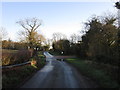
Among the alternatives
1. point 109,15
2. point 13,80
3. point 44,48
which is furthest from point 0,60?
point 44,48

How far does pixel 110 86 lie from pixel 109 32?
673 inches

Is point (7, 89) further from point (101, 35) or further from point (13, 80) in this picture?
point (101, 35)

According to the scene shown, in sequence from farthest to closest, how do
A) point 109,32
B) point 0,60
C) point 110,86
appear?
point 109,32 → point 0,60 → point 110,86

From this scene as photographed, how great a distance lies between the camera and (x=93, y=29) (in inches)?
1039

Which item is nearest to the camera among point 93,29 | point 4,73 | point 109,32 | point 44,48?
point 4,73

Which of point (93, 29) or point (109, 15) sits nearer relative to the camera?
point (93, 29)

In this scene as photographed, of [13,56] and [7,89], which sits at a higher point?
[13,56]

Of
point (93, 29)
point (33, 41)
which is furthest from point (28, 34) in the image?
point (93, 29)

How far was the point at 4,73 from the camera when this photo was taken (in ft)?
37.1

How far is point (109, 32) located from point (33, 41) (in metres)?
31.2

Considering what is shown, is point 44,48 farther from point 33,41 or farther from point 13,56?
point 13,56

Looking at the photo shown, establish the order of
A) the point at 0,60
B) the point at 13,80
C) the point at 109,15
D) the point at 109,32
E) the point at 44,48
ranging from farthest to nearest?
the point at 44,48 < the point at 109,15 < the point at 109,32 < the point at 0,60 < the point at 13,80

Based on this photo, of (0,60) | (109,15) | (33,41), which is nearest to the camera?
(0,60)

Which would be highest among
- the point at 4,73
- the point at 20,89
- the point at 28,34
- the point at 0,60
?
the point at 28,34
